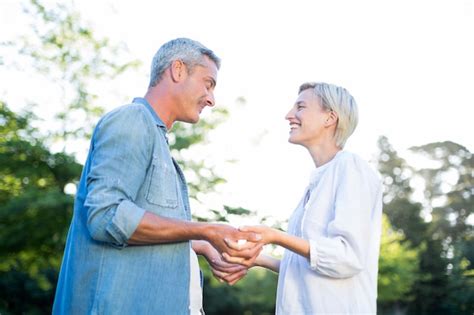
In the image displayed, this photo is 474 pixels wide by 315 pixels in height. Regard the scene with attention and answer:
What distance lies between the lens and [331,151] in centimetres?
307

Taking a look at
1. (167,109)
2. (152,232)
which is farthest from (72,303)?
(167,109)

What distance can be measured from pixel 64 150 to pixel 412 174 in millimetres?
33339

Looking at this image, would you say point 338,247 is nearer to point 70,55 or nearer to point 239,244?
point 239,244

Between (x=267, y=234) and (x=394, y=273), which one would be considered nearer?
(x=267, y=234)

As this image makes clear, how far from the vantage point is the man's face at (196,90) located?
2.64m

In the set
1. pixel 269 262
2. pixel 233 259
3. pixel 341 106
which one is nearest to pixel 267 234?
pixel 233 259

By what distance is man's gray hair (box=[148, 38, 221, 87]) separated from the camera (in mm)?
2633

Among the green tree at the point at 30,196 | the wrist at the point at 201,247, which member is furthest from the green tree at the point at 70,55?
the wrist at the point at 201,247

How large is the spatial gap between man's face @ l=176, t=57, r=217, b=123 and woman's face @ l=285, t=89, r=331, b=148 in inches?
22.6

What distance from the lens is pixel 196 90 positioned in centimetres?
267

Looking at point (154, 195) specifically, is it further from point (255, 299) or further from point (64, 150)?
point (255, 299)

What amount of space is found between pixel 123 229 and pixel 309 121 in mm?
1382

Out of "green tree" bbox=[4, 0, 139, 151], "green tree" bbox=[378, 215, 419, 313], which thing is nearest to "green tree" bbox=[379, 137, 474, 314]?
"green tree" bbox=[378, 215, 419, 313]

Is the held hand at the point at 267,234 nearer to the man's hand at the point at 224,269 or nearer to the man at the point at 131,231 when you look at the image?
the man at the point at 131,231
